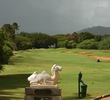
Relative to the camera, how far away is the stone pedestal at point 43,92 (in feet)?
49.2

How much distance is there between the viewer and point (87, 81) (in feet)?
105

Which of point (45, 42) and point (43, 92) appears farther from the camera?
point (45, 42)

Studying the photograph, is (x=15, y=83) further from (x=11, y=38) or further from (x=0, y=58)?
(x=11, y=38)

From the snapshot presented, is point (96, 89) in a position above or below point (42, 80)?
below

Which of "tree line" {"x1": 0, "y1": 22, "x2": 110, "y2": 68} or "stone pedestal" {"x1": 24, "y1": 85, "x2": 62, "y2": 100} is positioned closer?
"stone pedestal" {"x1": 24, "y1": 85, "x2": 62, "y2": 100}

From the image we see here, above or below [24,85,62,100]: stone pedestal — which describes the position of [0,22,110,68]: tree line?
above

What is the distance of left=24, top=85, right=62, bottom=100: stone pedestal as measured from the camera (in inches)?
590

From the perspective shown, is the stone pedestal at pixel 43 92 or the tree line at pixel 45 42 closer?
the stone pedestal at pixel 43 92

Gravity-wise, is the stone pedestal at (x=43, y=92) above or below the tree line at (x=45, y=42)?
below

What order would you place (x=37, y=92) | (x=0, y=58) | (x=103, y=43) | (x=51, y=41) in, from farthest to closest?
1. (x=51, y=41)
2. (x=103, y=43)
3. (x=0, y=58)
4. (x=37, y=92)

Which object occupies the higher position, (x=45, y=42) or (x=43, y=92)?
(x=45, y=42)

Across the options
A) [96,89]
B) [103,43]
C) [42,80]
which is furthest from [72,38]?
[42,80]

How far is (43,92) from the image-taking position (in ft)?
49.6

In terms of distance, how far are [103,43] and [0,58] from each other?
2977 inches
